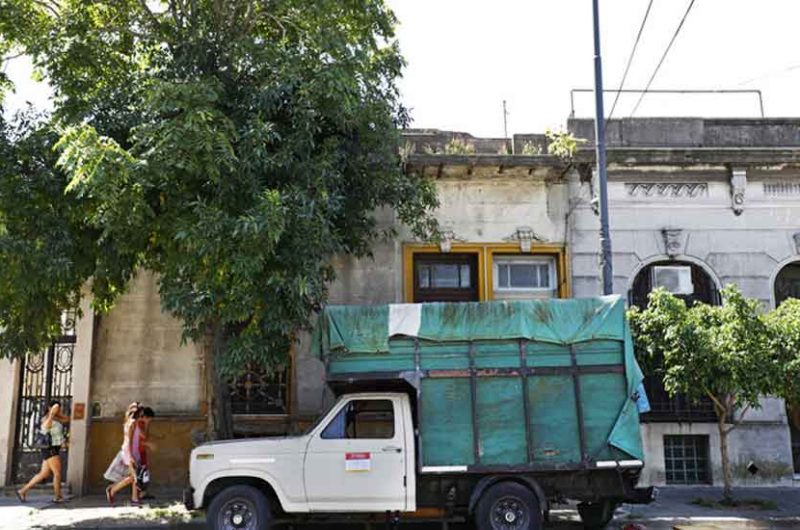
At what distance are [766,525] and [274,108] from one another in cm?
917

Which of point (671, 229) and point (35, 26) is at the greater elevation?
point (35, 26)

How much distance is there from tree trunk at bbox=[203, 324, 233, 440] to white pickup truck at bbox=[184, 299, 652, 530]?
1.78 metres

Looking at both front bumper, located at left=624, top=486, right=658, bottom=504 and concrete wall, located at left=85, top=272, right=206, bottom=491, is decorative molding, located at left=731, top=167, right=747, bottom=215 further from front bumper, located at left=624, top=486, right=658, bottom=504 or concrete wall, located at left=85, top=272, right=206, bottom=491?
concrete wall, located at left=85, top=272, right=206, bottom=491

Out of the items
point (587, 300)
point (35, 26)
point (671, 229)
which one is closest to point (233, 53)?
point (35, 26)

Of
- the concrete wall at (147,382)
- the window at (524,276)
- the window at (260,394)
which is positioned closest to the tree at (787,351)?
the window at (524,276)

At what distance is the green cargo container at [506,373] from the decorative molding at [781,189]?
7.11 metres

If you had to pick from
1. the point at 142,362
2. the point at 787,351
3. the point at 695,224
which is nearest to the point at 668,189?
the point at 695,224

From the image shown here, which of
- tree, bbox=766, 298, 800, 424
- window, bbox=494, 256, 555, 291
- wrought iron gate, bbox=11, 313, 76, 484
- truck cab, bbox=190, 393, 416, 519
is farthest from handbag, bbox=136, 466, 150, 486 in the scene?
tree, bbox=766, 298, 800, 424

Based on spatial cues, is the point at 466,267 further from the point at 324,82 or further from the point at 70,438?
the point at 70,438

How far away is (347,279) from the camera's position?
46.8 feet

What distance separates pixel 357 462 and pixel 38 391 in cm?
821

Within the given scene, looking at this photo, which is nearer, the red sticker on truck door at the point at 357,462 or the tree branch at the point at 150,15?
the red sticker on truck door at the point at 357,462

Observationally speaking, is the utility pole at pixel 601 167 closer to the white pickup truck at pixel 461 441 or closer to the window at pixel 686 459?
the white pickup truck at pixel 461 441

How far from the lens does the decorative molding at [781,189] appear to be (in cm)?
1449
